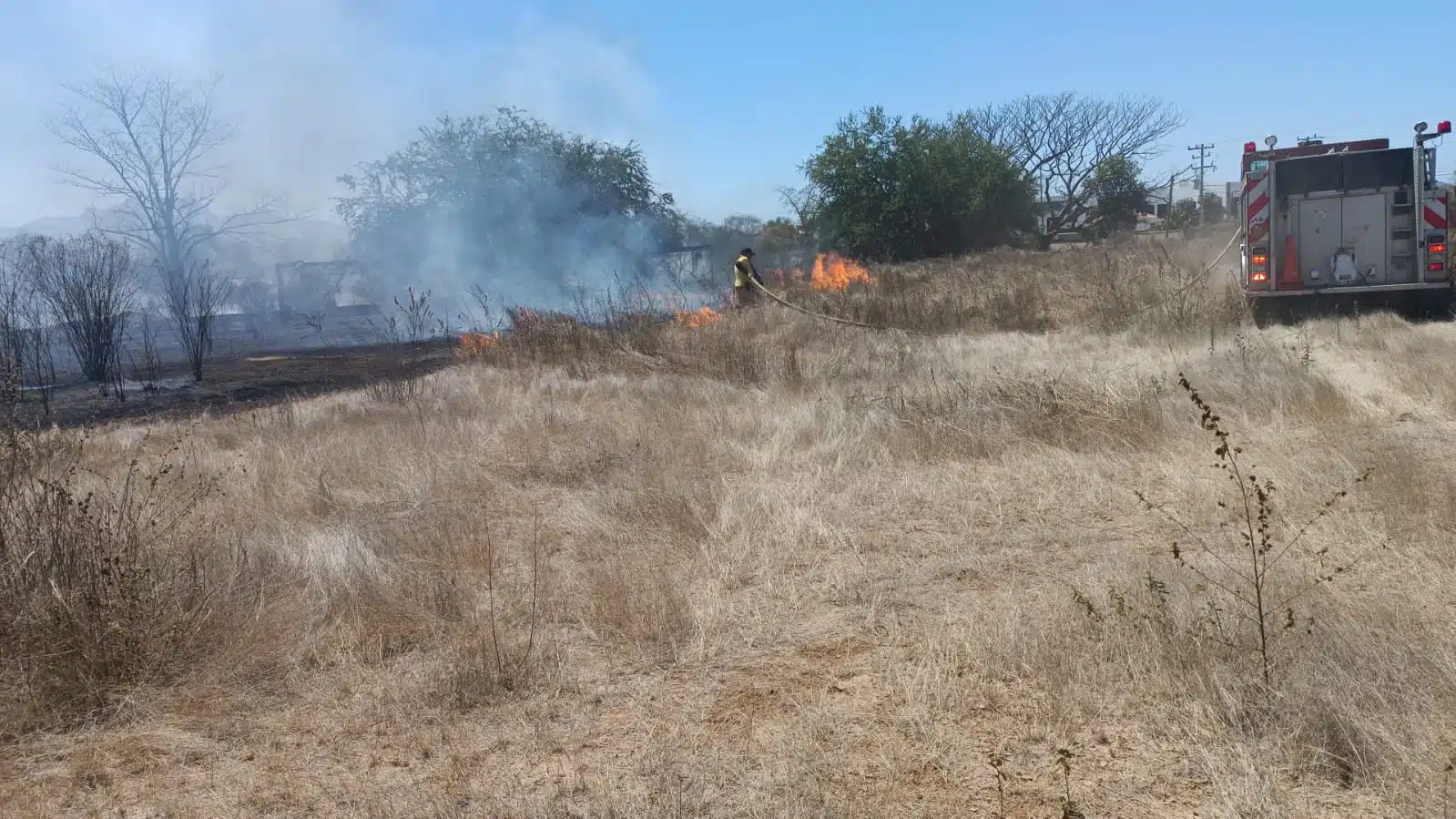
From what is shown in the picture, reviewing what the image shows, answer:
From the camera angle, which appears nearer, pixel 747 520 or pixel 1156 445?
pixel 747 520

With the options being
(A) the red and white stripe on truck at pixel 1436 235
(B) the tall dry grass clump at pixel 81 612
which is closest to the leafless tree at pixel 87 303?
(B) the tall dry grass clump at pixel 81 612

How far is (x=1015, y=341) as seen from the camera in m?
11.3

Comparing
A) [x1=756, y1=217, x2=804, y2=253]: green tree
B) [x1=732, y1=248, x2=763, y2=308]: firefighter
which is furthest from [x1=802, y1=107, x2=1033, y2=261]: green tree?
[x1=732, y1=248, x2=763, y2=308]: firefighter

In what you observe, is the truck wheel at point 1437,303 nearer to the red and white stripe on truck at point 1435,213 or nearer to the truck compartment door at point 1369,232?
the truck compartment door at point 1369,232

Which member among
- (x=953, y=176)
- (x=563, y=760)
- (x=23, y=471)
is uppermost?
(x=953, y=176)

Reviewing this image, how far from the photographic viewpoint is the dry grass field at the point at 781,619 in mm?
2594

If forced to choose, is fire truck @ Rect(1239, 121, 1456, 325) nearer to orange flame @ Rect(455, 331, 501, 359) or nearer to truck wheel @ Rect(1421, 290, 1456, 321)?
truck wheel @ Rect(1421, 290, 1456, 321)

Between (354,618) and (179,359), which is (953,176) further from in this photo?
(354,618)

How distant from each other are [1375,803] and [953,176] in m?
29.7

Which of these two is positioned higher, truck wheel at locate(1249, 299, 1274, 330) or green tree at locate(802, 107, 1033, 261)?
green tree at locate(802, 107, 1033, 261)

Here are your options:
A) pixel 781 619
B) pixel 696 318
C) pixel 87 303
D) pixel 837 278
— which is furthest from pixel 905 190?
pixel 781 619

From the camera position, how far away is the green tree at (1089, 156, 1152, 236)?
132 feet

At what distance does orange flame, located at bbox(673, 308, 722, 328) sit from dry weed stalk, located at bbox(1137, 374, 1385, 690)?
9.06 meters

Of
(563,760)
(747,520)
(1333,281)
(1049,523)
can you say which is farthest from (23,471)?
(1333,281)
